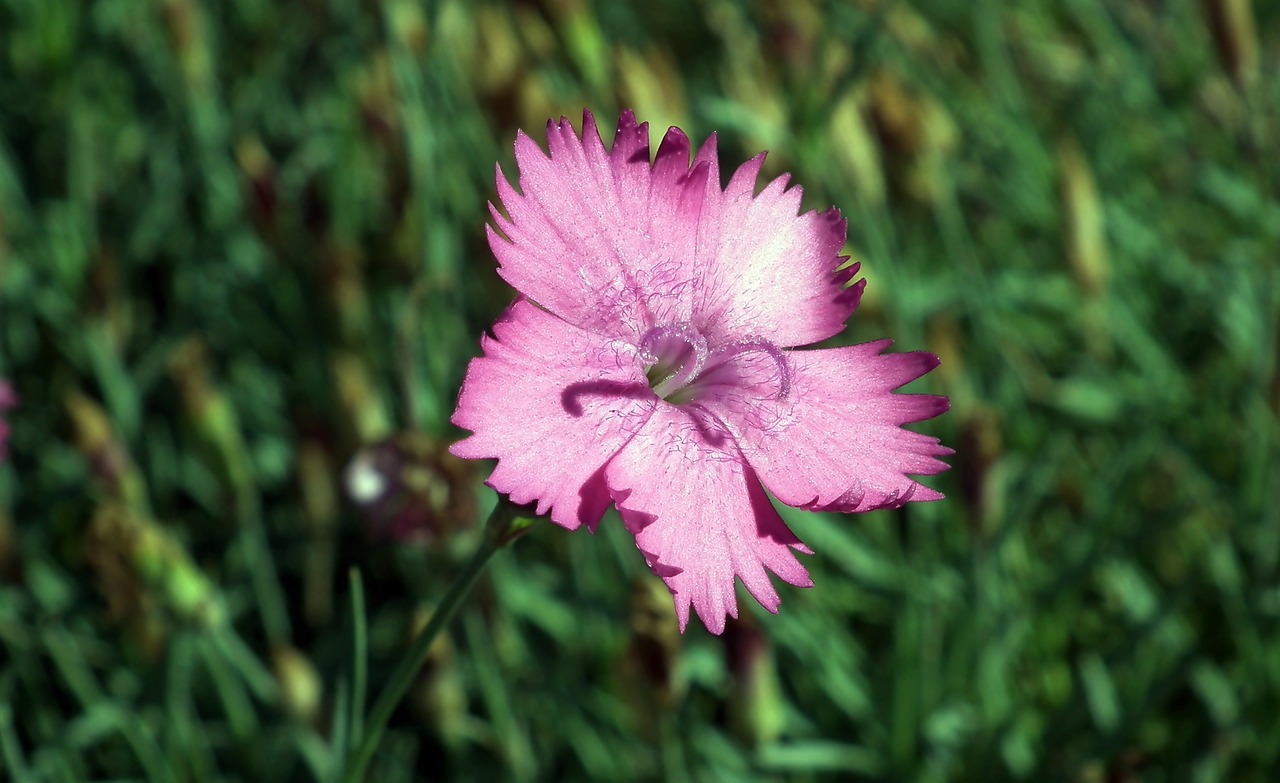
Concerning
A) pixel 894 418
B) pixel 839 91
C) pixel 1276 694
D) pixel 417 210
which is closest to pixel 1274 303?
pixel 1276 694

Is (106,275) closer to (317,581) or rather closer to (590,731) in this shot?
(317,581)

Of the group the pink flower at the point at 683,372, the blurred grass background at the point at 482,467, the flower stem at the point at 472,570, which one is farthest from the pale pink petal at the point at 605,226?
the blurred grass background at the point at 482,467

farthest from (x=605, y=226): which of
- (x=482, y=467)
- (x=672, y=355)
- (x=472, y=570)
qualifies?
(x=482, y=467)

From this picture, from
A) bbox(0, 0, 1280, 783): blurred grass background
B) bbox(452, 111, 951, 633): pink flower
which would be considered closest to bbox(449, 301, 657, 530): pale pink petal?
bbox(452, 111, 951, 633): pink flower

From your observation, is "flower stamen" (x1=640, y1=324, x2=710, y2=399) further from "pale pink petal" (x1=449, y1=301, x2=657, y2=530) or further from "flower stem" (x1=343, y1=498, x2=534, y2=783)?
"flower stem" (x1=343, y1=498, x2=534, y2=783)

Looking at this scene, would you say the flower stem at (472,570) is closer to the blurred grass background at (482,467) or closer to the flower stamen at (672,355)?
the flower stamen at (672,355)

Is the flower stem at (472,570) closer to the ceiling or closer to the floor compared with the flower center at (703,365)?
closer to the floor

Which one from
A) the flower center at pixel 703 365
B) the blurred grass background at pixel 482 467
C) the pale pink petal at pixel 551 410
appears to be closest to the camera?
the pale pink petal at pixel 551 410

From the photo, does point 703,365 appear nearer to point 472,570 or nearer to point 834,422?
point 834,422
